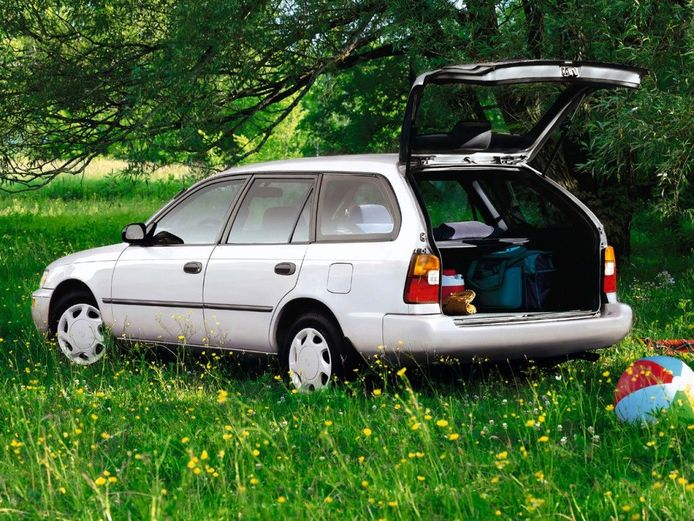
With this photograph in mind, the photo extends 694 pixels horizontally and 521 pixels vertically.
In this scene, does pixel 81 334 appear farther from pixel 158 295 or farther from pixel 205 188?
pixel 205 188

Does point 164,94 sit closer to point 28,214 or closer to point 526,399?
point 526,399

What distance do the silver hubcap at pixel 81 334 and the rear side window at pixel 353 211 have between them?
2.38 m

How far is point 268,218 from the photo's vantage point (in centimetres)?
Answer: 805

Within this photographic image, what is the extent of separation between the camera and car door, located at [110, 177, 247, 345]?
8359mm

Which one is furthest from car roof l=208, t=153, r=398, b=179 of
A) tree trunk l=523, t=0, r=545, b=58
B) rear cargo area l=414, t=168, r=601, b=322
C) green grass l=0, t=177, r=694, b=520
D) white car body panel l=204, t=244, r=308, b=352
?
tree trunk l=523, t=0, r=545, b=58

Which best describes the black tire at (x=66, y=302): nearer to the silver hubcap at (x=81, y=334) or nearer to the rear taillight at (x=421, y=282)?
the silver hubcap at (x=81, y=334)

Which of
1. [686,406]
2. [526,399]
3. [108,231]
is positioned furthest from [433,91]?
[108,231]

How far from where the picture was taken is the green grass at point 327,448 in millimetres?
4914

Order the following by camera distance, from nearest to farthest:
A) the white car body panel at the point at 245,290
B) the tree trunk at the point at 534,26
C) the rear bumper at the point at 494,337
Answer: the rear bumper at the point at 494,337, the white car body panel at the point at 245,290, the tree trunk at the point at 534,26

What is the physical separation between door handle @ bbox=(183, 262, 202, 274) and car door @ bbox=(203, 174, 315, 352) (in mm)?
99

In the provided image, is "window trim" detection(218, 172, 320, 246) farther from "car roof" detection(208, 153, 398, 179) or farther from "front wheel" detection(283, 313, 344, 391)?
"front wheel" detection(283, 313, 344, 391)

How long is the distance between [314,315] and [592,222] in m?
2.00

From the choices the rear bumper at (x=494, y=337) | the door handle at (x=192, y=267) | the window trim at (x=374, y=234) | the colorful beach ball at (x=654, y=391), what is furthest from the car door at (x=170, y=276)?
the colorful beach ball at (x=654, y=391)

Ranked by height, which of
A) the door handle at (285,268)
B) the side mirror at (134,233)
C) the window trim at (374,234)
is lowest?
the door handle at (285,268)
